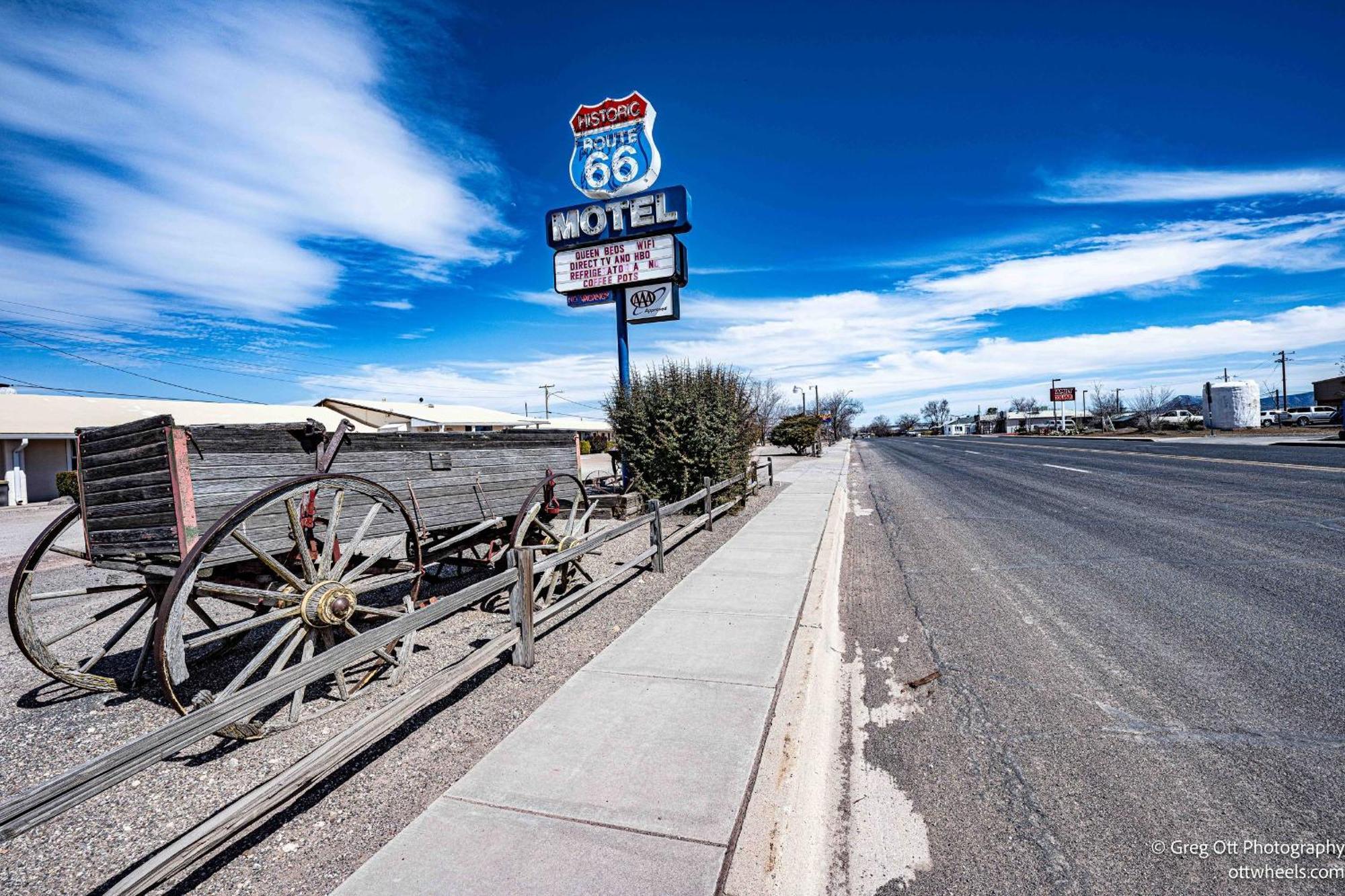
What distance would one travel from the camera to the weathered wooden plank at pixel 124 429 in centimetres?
338

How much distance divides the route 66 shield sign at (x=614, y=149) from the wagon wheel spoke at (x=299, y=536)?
44.6 ft

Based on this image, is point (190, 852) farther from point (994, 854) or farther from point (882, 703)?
point (882, 703)

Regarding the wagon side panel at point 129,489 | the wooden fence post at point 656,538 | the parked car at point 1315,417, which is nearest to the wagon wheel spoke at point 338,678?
the wagon side panel at point 129,489

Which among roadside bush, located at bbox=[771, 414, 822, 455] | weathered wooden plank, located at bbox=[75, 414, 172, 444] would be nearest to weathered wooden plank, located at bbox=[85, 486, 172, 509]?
weathered wooden plank, located at bbox=[75, 414, 172, 444]

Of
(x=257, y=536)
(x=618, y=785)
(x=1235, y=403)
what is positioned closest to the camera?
(x=618, y=785)

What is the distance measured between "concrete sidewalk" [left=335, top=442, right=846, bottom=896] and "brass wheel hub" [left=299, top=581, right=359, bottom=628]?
55.4 inches

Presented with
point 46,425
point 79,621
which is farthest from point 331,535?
point 46,425

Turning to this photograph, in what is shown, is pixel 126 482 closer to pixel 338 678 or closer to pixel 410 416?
pixel 338 678

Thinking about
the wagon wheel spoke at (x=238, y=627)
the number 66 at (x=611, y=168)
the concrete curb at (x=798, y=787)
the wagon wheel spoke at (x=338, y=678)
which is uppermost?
the number 66 at (x=611, y=168)

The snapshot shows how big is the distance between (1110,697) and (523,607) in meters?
4.05

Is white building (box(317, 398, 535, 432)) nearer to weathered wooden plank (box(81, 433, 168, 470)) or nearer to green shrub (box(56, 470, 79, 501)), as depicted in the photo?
green shrub (box(56, 470, 79, 501))

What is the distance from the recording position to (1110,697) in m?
4.02

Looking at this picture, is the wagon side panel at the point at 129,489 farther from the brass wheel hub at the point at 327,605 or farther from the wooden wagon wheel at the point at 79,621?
the brass wheel hub at the point at 327,605

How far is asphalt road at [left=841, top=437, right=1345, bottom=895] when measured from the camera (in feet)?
8.78
